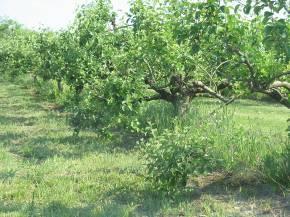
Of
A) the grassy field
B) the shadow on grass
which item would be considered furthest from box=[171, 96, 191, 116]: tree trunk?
the shadow on grass

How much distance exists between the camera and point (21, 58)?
88.8ft

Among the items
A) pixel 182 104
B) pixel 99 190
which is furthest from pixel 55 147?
pixel 99 190

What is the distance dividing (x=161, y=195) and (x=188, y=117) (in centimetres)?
447

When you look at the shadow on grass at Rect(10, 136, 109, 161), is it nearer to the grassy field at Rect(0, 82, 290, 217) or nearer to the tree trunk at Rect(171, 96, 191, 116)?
the grassy field at Rect(0, 82, 290, 217)

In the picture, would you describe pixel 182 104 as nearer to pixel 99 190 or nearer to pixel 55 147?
pixel 55 147

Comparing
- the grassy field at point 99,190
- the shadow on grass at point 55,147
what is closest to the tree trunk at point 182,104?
the grassy field at point 99,190

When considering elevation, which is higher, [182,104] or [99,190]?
[182,104]

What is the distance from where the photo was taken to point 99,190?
7059 mm

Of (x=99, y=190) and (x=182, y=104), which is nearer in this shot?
(x=99, y=190)

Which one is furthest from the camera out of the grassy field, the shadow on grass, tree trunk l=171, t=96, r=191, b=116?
tree trunk l=171, t=96, r=191, b=116

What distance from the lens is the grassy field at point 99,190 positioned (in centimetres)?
604

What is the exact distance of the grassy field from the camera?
6.04 meters

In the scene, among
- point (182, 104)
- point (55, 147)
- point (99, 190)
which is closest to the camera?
point (99, 190)

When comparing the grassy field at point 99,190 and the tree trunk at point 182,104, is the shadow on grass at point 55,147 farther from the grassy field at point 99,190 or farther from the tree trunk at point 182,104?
the tree trunk at point 182,104
